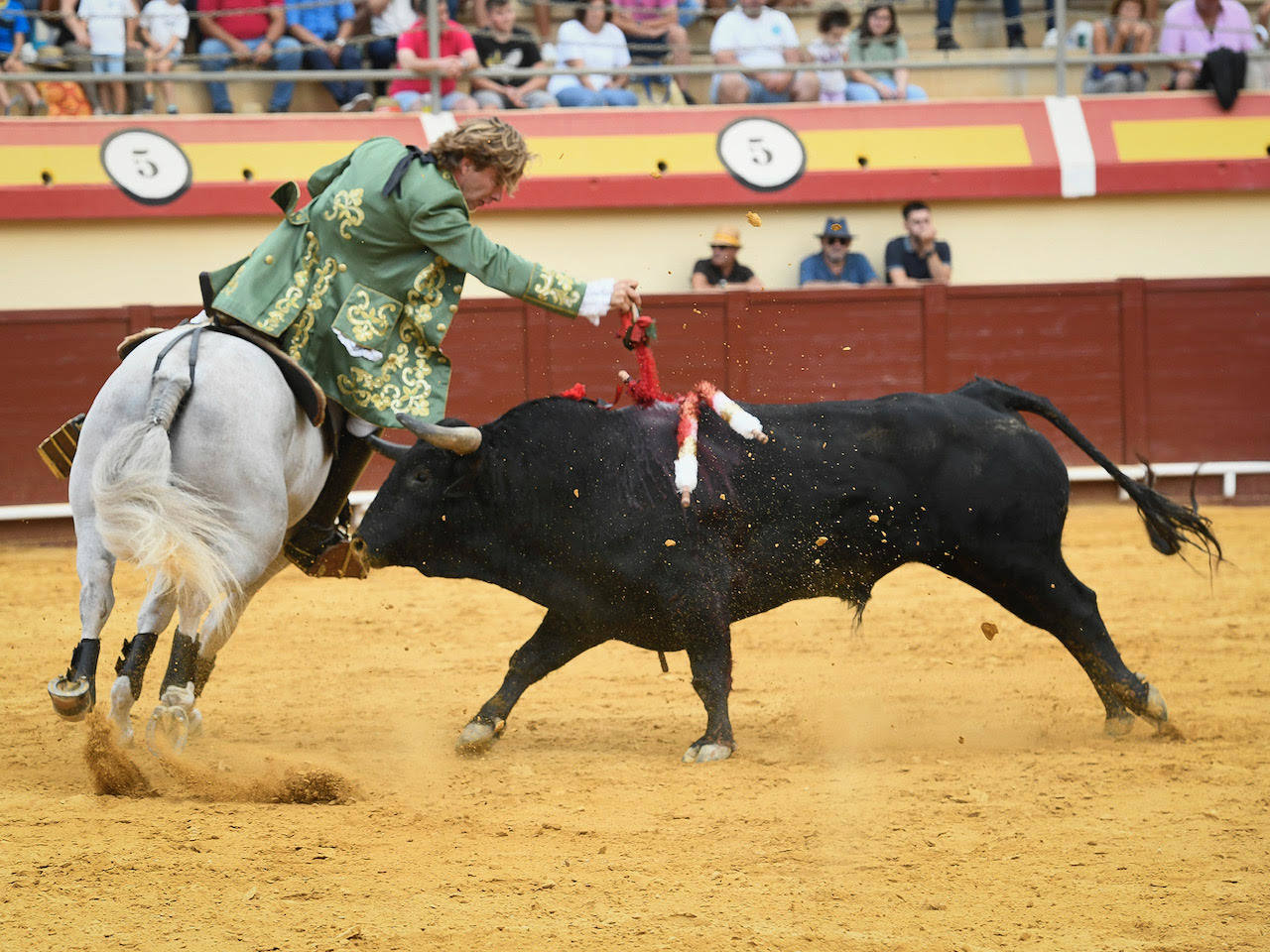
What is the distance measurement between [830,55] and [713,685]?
653cm

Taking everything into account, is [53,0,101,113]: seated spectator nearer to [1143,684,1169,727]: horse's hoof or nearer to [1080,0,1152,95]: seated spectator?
[1080,0,1152,95]: seated spectator

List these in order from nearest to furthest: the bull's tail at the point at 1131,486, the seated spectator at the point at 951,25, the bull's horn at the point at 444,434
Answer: the bull's horn at the point at 444,434
the bull's tail at the point at 1131,486
the seated spectator at the point at 951,25

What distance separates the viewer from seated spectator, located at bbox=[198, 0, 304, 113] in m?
9.07

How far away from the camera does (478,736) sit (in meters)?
3.99

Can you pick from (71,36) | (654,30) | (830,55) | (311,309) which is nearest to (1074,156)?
(830,55)

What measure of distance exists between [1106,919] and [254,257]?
2.44 metres

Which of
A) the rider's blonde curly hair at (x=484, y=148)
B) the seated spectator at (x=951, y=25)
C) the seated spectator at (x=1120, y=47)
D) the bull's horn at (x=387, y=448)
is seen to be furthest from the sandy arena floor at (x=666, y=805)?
the seated spectator at (x=951, y=25)

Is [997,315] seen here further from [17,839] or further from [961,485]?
[17,839]

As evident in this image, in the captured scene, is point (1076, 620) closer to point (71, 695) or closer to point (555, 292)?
point (555, 292)

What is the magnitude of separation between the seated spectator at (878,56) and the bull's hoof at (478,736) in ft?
21.2

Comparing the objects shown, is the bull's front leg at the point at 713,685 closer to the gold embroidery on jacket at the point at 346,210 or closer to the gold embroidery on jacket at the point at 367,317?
the gold embroidery on jacket at the point at 367,317

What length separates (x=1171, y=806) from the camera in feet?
10.9

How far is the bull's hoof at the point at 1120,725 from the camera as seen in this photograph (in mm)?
4059

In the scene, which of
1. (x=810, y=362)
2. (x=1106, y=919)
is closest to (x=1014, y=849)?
(x=1106, y=919)
